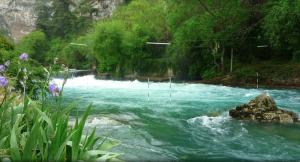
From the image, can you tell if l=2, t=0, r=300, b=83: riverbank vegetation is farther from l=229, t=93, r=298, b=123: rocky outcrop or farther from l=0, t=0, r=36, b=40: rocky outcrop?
l=0, t=0, r=36, b=40: rocky outcrop

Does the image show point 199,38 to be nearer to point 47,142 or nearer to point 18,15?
point 47,142

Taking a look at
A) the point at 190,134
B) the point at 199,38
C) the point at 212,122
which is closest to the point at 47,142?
the point at 190,134

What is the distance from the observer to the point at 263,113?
42.2 ft

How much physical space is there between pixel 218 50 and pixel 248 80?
6.19 metres

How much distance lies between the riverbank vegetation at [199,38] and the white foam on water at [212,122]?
38.3 feet

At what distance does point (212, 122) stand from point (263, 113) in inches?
63.9

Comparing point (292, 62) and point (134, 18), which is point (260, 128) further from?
point (134, 18)

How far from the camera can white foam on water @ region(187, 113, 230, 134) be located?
1123 cm

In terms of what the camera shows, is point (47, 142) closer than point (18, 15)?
Yes

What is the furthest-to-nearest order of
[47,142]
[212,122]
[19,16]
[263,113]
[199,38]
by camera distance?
[19,16] < [199,38] < [263,113] < [212,122] < [47,142]

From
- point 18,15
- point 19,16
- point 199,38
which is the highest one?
point 18,15

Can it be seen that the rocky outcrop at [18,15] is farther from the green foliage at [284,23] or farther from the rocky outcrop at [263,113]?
the rocky outcrop at [263,113]

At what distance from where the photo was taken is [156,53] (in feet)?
127

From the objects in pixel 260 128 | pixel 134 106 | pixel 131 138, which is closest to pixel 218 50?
pixel 134 106
